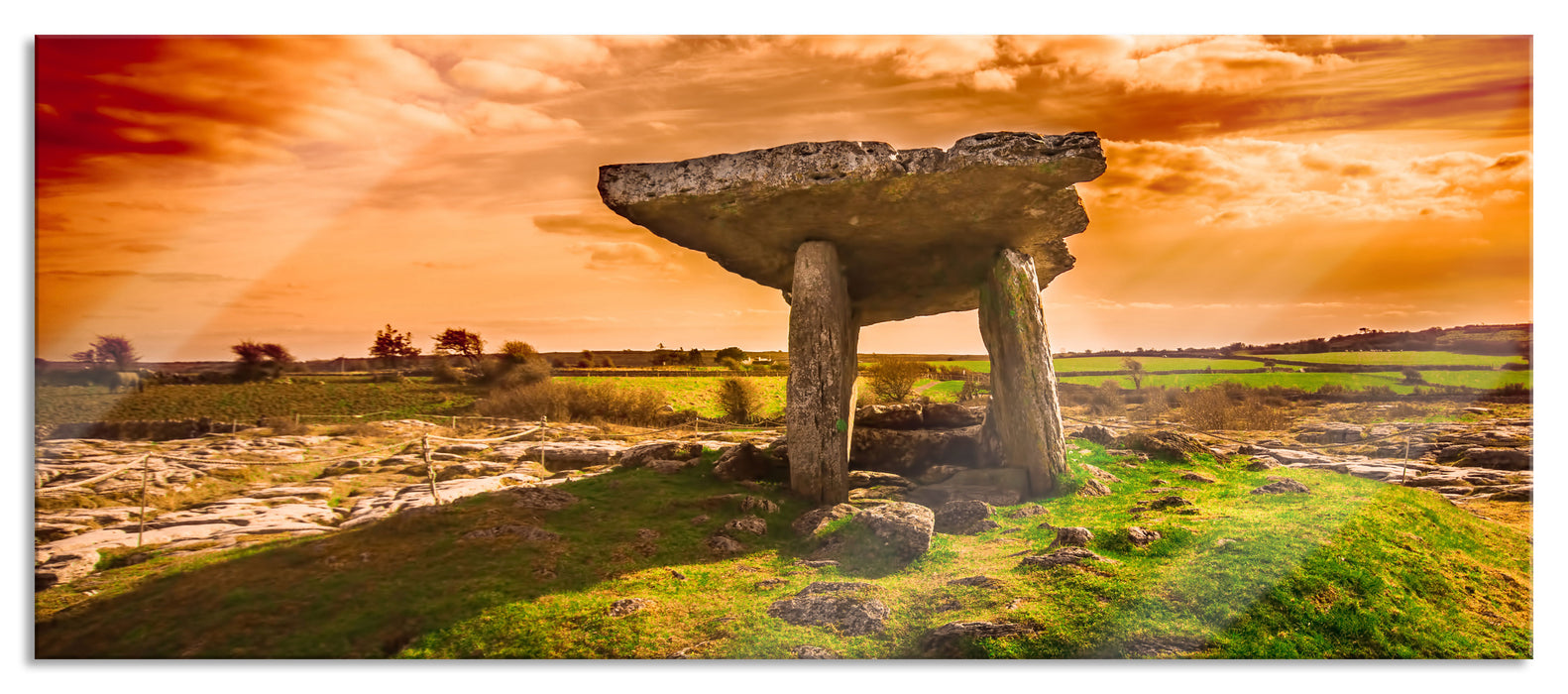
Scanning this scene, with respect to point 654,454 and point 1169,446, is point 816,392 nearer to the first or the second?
point 654,454

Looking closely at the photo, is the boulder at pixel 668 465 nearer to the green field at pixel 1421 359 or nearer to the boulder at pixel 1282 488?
the boulder at pixel 1282 488

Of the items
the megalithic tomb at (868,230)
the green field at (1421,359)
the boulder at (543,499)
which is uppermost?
the megalithic tomb at (868,230)

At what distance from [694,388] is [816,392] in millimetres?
23447

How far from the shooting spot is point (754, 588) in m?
6.64

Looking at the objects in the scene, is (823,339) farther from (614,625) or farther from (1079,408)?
(1079,408)

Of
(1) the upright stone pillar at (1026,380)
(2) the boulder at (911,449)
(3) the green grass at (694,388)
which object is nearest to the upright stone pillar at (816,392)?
(1) the upright stone pillar at (1026,380)

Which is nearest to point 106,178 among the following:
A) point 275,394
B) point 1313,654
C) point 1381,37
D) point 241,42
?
point 241,42

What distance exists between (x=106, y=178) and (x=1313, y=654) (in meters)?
12.7

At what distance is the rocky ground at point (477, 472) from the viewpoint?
8.72 metres

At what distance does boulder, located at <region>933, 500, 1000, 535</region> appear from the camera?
8.54 metres

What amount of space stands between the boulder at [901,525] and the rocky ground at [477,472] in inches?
4.9

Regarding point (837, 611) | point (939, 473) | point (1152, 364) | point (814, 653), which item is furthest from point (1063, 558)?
point (1152, 364)

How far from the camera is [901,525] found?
7602 mm

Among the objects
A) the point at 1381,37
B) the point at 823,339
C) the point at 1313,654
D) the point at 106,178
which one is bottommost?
the point at 1313,654
